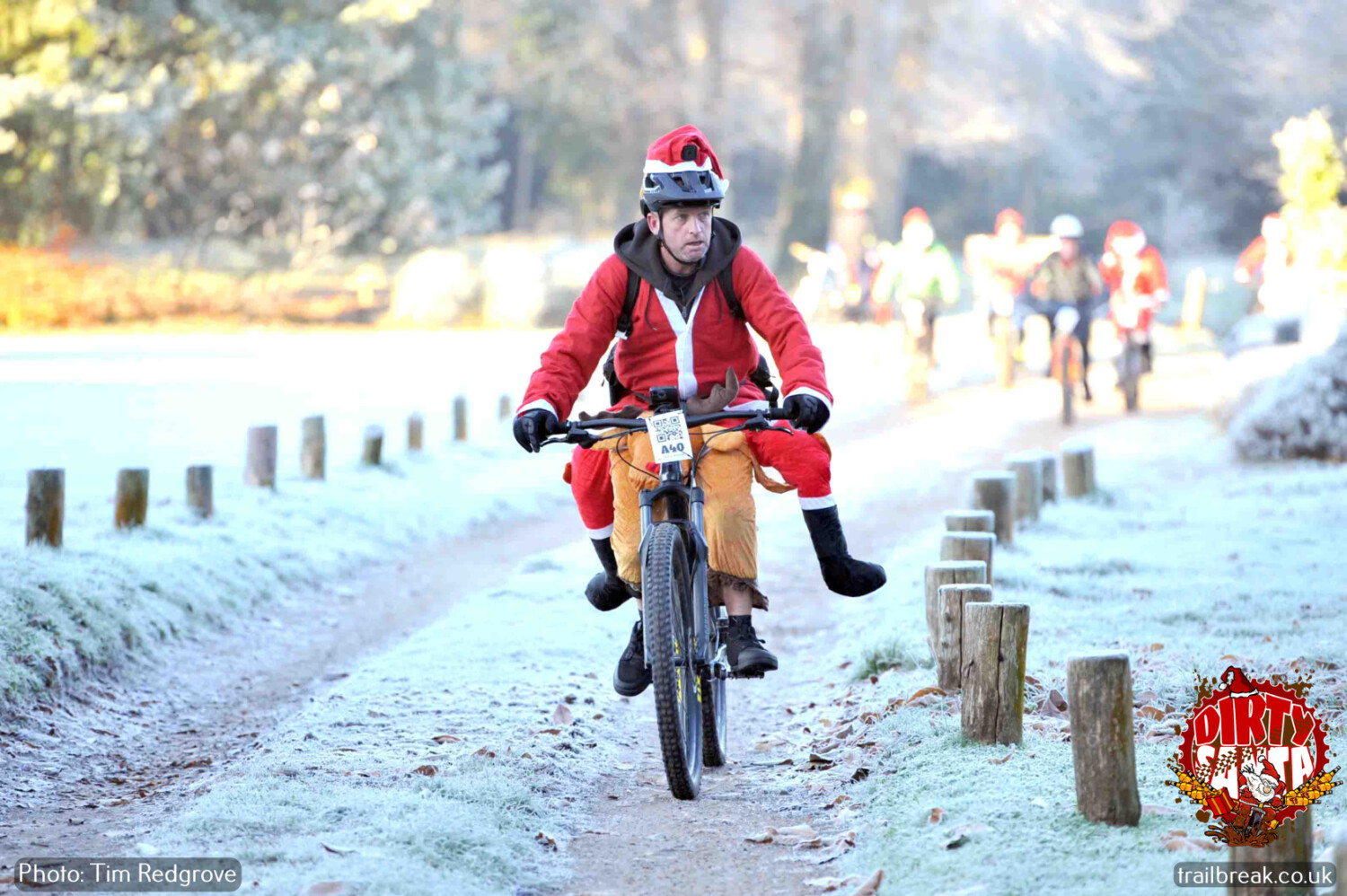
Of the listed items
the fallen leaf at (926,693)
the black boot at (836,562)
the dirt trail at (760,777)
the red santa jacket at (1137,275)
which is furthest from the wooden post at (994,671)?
the red santa jacket at (1137,275)

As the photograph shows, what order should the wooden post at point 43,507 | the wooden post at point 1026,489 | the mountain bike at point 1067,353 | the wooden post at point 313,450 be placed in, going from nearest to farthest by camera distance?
the wooden post at point 43,507 < the wooden post at point 1026,489 < the wooden post at point 313,450 < the mountain bike at point 1067,353

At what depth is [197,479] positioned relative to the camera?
10.7 meters

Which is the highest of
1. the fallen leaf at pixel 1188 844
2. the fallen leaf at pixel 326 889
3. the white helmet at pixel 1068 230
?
the white helmet at pixel 1068 230

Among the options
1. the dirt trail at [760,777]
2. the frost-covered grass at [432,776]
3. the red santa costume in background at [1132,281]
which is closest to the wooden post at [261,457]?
the dirt trail at [760,777]

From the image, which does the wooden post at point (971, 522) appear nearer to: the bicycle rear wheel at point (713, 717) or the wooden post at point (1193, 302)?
the bicycle rear wheel at point (713, 717)

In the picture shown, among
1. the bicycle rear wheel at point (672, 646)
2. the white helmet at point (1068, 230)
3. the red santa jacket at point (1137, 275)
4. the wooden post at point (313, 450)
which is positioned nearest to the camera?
the bicycle rear wheel at point (672, 646)

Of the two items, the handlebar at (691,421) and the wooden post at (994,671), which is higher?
the handlebar at (691,421)

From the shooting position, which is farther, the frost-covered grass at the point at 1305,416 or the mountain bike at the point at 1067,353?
the mountain bike at the point at 1067,353

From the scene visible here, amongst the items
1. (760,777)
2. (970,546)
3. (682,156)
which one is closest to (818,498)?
(760,777)

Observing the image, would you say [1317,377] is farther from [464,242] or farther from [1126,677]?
[464,242]

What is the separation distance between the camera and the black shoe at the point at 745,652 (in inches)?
227

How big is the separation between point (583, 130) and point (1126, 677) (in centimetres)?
4124

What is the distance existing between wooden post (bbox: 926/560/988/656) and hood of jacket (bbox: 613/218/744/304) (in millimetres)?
1894

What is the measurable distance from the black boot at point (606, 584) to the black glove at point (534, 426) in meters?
0.67
